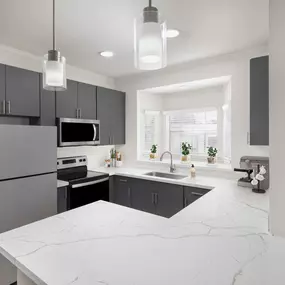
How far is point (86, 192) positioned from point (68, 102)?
3.77 ft

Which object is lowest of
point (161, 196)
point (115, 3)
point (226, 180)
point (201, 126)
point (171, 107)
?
point (161, 196)

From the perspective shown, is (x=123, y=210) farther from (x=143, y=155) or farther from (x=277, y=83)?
(x=143, y=155)

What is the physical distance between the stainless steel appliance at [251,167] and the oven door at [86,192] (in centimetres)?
164

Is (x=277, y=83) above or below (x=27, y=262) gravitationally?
Result: above

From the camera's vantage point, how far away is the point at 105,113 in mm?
3254

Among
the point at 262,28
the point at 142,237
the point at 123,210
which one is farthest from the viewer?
the point at 262,28

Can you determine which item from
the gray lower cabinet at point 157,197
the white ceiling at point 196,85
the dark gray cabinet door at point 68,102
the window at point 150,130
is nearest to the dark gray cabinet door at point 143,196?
the gray lower cabinet at point 157,197

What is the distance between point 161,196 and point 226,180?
2.65 ft

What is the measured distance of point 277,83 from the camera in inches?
41.7

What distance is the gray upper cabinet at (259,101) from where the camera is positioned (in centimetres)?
204

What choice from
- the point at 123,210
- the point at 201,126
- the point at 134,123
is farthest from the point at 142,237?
the point at 201,126

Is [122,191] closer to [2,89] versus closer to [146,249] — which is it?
[2,89]

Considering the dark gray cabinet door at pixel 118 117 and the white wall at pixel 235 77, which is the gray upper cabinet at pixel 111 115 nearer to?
the dark gray cabinet door at pixel 118 117

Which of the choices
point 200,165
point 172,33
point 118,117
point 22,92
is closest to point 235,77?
point 172,33
